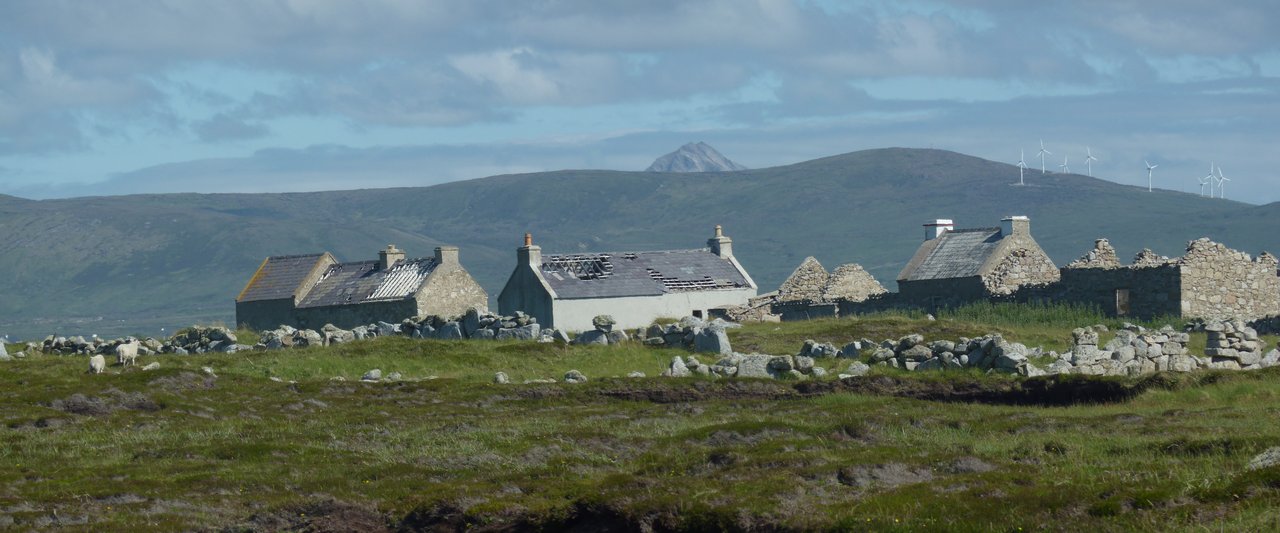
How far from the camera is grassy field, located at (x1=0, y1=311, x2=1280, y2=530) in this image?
21484 millimetres

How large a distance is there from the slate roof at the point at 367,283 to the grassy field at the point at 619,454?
113ft

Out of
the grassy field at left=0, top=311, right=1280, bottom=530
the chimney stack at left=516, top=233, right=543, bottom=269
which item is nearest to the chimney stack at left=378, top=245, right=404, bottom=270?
the chimney stack at left=516, top=233, right=543, bottom=269

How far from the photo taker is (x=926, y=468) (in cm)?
2489

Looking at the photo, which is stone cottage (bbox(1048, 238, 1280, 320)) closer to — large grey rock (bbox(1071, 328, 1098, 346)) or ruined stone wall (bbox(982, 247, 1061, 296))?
ruined stone wall (bbox(982, 247, 1061, 296))

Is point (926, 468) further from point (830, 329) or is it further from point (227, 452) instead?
point (830, 329)

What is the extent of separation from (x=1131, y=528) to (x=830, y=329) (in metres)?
42.5

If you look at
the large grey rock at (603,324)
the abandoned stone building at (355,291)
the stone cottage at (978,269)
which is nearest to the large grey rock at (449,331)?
the large grey rock at (603,324)

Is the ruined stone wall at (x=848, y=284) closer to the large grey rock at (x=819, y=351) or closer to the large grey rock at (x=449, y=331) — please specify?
the large grey rock at (x=449, y=331)

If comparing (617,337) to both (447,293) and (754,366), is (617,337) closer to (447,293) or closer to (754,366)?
(754,366)

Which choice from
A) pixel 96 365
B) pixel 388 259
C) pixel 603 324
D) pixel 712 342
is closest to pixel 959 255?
pixel 603 324

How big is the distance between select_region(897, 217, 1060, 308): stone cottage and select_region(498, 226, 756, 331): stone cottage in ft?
36.8

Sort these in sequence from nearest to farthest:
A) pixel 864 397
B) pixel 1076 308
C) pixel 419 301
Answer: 1. pixel 864 397
2. pixel 1076 308
3. pixel 419 301

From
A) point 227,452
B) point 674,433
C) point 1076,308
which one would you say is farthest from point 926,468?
point 1076,308

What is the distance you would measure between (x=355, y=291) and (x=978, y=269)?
97.6 ft
